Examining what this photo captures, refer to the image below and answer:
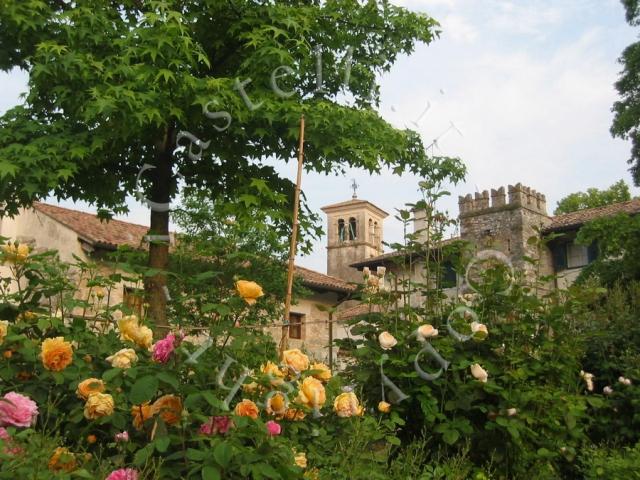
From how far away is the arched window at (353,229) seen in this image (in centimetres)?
4775

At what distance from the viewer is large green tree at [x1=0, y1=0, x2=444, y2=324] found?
739 centimetres

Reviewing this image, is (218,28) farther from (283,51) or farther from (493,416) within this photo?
(493,416)

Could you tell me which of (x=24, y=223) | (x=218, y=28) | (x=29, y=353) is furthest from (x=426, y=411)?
(x=24, y=223)

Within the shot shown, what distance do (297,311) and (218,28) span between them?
13227 mm

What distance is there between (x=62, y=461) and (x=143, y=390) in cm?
30

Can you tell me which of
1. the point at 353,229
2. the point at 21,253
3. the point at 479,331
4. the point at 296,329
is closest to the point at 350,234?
the point at 353,229

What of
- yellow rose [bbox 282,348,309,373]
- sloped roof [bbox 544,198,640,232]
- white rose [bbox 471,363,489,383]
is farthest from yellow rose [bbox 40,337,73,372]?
sloped roof [bbox 544,198,640,232]

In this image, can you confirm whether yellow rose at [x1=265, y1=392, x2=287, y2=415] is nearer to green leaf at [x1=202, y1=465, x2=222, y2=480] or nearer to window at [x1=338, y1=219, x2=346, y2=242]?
green leaf at [x1=202, y1=465, x2=222, y2=480]

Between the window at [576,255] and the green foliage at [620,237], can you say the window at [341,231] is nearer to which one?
the window at [576,255]

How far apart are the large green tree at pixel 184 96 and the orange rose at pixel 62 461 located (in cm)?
484

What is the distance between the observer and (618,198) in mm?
31469

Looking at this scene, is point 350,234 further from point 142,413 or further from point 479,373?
point 142,413

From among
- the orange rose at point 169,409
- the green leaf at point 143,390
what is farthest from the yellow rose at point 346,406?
the green leaf at point 143,390

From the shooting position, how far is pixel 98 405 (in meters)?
2.12
